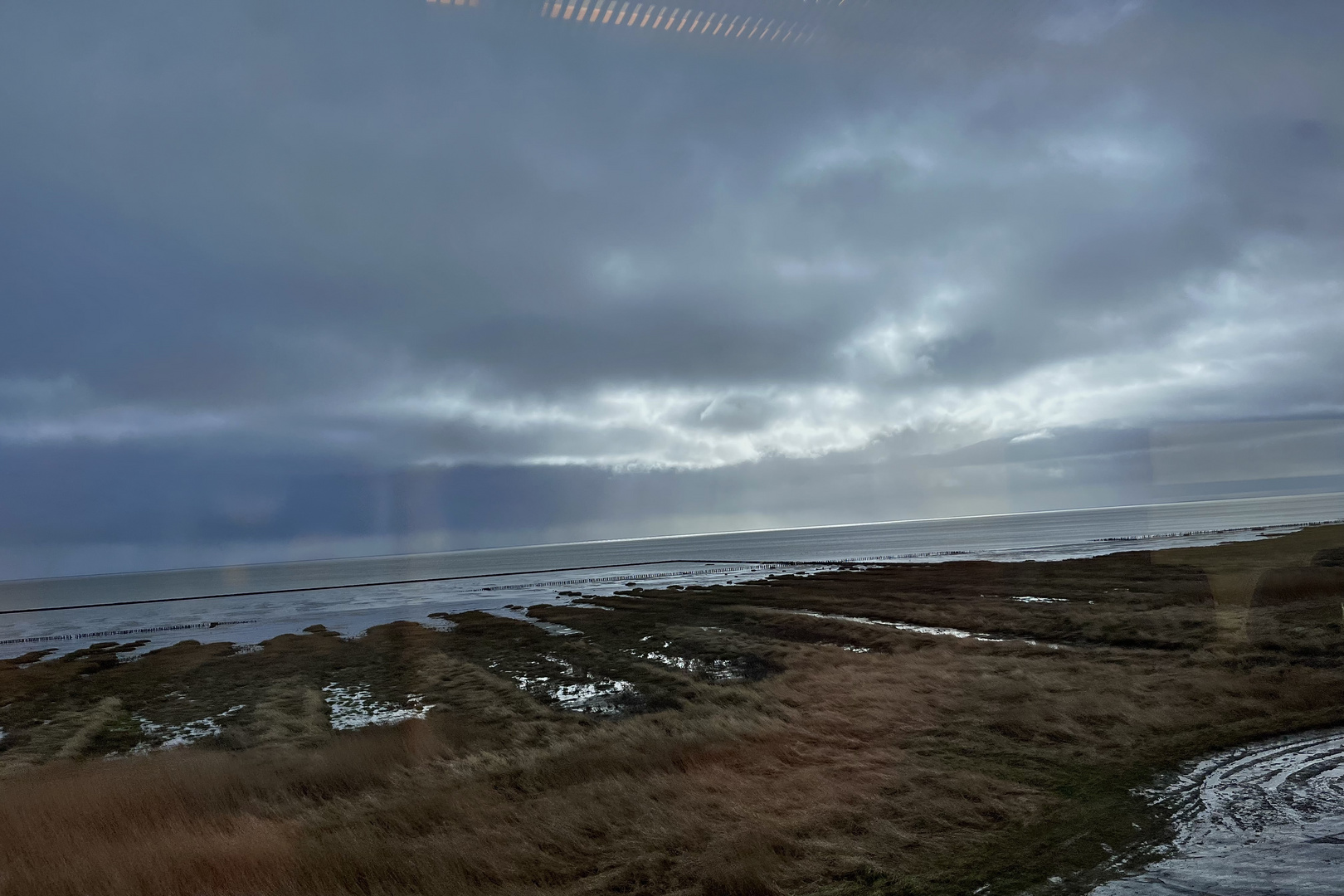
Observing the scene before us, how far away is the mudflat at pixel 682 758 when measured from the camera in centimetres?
1001

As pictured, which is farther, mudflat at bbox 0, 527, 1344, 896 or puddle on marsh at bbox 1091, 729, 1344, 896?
mudflat at bbox 0, 527, 1344, 896

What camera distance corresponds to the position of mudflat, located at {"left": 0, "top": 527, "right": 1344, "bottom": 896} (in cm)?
1001

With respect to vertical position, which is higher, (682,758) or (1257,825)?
(1257,825)

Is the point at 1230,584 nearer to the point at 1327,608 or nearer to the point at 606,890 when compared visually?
the point at 1327,608

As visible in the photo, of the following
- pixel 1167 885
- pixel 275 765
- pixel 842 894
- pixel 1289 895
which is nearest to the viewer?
pixel 1289 895

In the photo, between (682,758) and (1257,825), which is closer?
(1257,825)

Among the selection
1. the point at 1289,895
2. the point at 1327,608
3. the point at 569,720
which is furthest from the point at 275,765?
the point at 1327,608

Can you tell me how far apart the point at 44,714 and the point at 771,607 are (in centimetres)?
4210

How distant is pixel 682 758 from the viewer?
49.2ft

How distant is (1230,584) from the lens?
4322cm

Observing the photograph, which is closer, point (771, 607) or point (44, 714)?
point (44, 714)

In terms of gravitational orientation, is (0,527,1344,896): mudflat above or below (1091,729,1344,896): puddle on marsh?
below

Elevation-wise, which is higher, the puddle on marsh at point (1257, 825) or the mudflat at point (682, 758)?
the puddle on marsh at point (1257, 825)

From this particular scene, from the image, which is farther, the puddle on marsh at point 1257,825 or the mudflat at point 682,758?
the mudflat at point 682,758
